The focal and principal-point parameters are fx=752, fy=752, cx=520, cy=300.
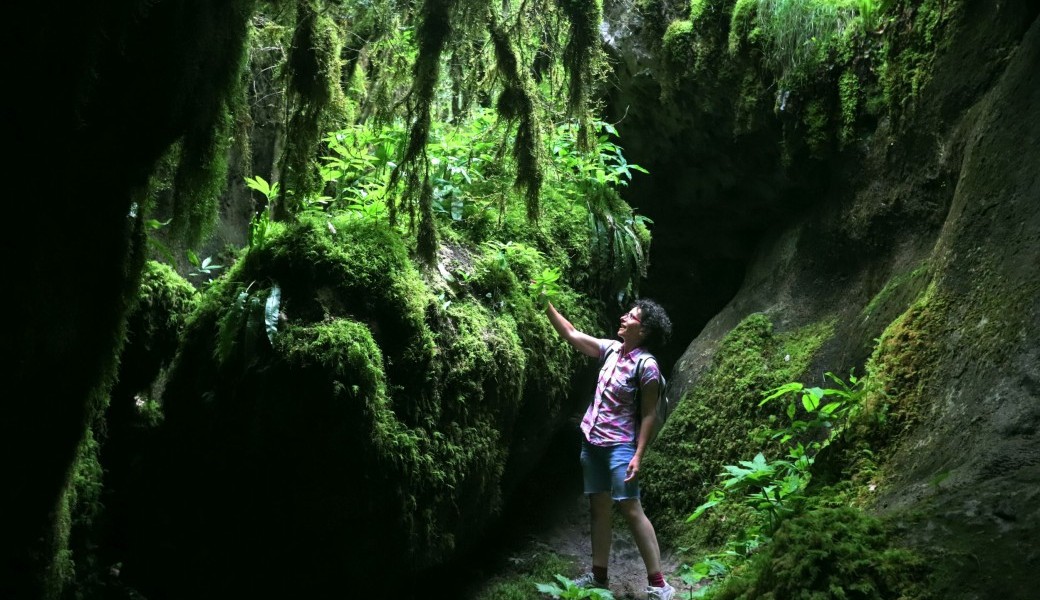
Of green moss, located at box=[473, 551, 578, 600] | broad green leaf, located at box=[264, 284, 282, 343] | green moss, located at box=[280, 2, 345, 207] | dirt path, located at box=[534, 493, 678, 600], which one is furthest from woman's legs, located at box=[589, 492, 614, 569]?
green moss, located at box=[280, 2, 345, 207]

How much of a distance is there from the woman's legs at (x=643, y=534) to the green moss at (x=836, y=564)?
6.86 ft

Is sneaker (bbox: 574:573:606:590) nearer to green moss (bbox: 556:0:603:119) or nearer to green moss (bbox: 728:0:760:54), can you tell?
green moss (bbox: 556:0:603:119)

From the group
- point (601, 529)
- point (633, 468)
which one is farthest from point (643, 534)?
point (633, 468)

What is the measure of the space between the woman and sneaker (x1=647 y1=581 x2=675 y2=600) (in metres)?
0.03

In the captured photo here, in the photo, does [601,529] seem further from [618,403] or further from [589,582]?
[618,403]

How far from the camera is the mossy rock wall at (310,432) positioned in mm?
4375

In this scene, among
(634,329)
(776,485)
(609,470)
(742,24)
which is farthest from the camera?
(742,24)

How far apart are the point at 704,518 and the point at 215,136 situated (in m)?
5.10

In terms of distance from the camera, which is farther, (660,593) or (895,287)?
(895,287)

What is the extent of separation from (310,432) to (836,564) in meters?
2.84

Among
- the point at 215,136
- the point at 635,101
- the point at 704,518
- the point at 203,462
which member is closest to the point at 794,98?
the point at 635,101

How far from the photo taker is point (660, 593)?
5.44 m

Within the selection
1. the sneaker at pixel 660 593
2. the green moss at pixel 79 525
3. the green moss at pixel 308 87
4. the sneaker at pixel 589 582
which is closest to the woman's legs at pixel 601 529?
the sneaker at pixel 589 582

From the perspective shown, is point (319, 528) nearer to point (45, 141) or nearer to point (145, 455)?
point (145, 455)
